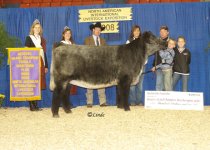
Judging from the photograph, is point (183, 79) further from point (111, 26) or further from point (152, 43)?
point (111, 26)

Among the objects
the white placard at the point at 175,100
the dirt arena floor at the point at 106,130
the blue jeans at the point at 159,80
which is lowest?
the dirt arena floor at the point at 106,130

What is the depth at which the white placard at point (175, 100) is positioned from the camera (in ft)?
23.6

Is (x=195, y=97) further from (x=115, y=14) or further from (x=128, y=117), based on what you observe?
(x=115, y=14)

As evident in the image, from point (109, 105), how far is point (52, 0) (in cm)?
440

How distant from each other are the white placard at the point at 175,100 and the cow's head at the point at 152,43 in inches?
35.0

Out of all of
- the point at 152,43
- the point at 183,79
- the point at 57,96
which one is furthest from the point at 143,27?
the point at 57,96

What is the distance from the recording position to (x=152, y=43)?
736cm

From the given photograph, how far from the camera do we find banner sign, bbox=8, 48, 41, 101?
7453mm

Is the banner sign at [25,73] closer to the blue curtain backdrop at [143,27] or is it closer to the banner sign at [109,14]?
the blue curtain backdrop at [143,27]

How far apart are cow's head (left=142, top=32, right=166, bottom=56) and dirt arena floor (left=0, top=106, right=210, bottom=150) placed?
124cm

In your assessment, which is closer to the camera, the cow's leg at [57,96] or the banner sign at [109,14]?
the cow's leg at [57,96]

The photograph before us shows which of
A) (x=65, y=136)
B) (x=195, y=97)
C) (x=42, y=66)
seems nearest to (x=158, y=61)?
(x=195, y=97)

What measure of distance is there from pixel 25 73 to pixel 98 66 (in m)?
1.62

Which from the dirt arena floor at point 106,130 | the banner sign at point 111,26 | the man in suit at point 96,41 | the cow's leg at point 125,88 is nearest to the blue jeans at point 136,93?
the dirt arena floor at point 106,130
